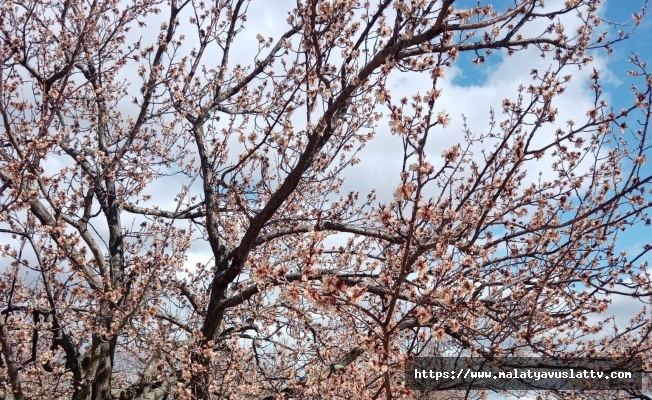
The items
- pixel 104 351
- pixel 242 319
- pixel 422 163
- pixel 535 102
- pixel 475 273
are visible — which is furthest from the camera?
pixel 242 319

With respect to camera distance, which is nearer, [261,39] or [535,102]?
[535,102]

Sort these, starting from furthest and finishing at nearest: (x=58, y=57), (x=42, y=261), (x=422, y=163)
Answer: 1. (x=58, y=57)
2. (x=42, y=261)
3. (x=422, y=163)

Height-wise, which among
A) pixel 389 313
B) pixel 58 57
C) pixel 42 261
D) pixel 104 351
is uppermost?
pixel 58 57

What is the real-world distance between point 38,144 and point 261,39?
388 centimetres

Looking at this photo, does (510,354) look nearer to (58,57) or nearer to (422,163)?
(422,163)

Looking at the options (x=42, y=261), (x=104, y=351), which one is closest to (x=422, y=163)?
(x=42, y=261)

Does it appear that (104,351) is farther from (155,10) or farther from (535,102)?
(535,102)

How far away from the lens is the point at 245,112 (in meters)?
7.77

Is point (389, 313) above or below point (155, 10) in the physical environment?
below

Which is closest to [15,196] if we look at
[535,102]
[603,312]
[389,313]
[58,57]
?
[58,57]

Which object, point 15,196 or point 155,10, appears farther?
point 155,10

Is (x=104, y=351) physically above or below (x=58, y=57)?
below

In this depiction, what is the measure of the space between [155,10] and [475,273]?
5907mm

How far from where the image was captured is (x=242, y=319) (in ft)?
25.0
